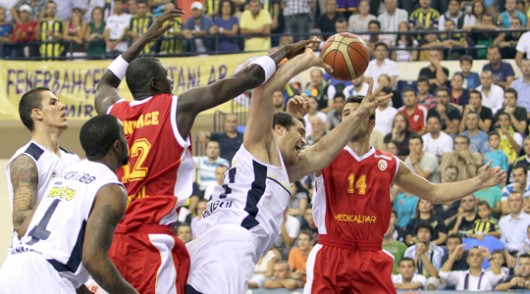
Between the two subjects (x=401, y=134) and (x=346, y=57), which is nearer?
(x=346, y=57)

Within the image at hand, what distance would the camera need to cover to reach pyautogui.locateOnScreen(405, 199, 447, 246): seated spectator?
13.9 metres

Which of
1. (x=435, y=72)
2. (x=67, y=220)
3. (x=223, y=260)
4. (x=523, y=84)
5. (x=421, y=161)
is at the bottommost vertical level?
(x=421, y=161)

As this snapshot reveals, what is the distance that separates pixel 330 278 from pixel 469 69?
8.71 meters

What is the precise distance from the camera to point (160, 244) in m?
7.23

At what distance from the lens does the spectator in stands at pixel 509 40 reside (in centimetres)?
1778

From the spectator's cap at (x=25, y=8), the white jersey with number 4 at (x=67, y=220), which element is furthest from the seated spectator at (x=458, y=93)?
the white jersey with number 4 at (x=67, y=220)

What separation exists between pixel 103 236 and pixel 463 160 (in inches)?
A: 371

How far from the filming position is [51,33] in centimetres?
1983

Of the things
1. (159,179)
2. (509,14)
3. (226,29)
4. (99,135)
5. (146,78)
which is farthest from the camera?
(226,29)

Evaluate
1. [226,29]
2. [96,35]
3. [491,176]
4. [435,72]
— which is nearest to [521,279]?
[491,176]

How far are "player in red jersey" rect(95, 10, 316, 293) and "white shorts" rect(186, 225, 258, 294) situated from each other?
0.10 meters

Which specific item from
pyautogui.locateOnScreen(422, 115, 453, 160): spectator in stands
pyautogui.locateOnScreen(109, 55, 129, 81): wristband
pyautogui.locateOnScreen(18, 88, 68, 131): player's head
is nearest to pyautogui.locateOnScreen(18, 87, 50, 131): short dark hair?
pyautogui.locateOnScreen(18, 88, 68, 131): player's head

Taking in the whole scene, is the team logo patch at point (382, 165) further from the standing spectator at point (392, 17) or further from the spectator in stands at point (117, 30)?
the spectator in stands at point (117, 30)

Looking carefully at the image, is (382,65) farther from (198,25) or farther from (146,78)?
(146,78)
